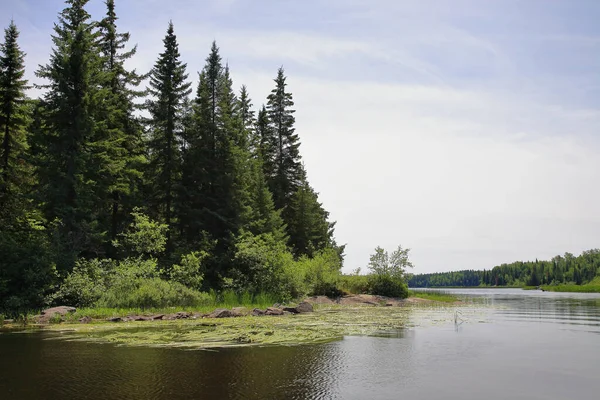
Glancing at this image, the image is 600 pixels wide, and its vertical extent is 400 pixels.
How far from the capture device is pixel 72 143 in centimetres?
3331

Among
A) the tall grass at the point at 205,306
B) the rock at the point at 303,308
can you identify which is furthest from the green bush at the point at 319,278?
the rock at the point at 303,308

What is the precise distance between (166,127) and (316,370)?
3570 cm

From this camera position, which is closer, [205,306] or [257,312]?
[257,312]

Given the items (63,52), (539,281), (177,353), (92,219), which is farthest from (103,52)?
(539,281)

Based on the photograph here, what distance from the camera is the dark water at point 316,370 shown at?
31.7 feet

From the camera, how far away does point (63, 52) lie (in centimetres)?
3494

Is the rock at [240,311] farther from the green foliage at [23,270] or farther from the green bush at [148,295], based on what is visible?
the green foliage at [23,270]

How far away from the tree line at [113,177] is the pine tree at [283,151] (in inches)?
404

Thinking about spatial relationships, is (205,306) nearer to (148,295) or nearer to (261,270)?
(148,295)

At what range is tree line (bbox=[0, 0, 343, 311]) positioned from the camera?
29.9 metres

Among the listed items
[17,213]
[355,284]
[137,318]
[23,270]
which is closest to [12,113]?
[17,213]

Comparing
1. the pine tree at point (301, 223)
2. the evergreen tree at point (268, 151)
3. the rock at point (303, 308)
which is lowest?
the rock at point (303, 308)

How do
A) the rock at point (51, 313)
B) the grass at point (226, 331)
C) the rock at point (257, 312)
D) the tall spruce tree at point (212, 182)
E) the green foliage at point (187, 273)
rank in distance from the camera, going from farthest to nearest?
the tall spruce tree at point (212, 182)
the green foliage at point (187, 273)
the rock at point (257, 312)
the rock at point (51, 313)
the grass at point (226, 331)

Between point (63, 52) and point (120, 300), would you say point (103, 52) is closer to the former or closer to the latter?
point (63, 52)
